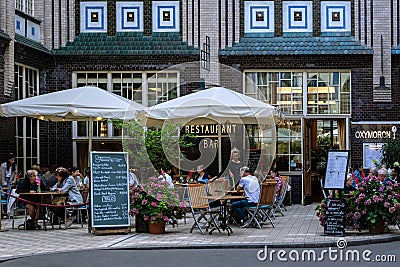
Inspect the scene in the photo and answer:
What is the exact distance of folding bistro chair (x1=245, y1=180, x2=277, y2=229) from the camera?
1676 cm

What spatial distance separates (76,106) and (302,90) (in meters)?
9.16

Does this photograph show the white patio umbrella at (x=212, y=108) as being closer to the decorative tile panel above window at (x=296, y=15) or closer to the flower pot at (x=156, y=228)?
the flower pot at (x=156, y=228)

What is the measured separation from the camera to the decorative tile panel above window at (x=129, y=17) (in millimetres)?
25188

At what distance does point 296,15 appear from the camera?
2520 cm

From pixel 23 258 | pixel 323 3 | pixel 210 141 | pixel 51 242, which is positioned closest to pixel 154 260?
pixel 23 258

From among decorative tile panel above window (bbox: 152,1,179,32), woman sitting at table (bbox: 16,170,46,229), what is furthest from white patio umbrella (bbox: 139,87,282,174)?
decorative tile panel above window (bbox: 152,1,179,32)

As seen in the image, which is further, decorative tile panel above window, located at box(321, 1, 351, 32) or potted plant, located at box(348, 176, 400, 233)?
decorative tile panel above window, located at box(321, 1, 351, 32)

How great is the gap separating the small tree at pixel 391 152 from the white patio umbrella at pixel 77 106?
8240mm

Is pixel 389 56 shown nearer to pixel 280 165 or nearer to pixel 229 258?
pixel 280 165

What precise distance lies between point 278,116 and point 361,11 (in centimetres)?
728

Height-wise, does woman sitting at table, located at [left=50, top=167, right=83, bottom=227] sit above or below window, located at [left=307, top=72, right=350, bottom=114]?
below

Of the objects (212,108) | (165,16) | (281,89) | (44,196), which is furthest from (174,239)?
(165,16)

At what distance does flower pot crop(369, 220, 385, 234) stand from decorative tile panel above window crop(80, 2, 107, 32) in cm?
1273

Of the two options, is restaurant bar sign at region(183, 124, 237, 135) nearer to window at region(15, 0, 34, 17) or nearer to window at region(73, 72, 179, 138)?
A: window at region(73, 72, 179, 138)
